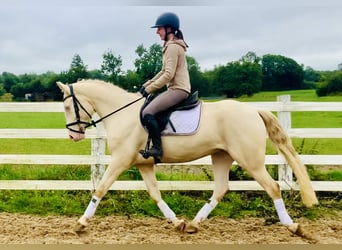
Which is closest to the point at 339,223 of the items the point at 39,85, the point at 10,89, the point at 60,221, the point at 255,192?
the point at 255,192

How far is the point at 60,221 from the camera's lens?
5898 millimetres

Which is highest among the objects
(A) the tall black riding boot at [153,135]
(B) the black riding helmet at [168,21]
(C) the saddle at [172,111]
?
(B) the black riding helmet at [168,21]

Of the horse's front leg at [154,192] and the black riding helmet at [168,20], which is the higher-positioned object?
the black riding helmet at [168,20]

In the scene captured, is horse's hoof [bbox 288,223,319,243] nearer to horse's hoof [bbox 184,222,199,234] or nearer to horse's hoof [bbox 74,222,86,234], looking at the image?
horse's hoof [bbox 184,222,199,234]

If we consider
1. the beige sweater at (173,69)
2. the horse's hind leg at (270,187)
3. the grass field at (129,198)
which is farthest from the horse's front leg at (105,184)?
the horse's hind leg at (270,187)

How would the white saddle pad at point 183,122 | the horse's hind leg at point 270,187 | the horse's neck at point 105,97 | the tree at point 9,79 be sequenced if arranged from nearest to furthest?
the horse's hind leg at point 270,187 → the white saddle pad at point 183,122 → the horse's neck at point 105,97 → the tree at point 9,79

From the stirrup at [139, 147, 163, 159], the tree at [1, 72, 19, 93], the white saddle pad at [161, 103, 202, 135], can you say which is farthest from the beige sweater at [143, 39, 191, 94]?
the tree at [1, 72, 19, 93]

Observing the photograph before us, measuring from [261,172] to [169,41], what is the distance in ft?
6.03

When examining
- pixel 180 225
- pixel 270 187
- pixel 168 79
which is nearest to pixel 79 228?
pixel 180 225

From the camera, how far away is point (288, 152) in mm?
5363

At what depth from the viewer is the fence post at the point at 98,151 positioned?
21.7 feet

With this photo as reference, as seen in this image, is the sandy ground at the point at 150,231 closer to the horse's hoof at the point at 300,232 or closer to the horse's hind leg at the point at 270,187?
the horse's hoof at the point at 300,232

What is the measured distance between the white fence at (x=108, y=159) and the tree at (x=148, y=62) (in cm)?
106

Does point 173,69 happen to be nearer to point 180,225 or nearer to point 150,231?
point 180,225
